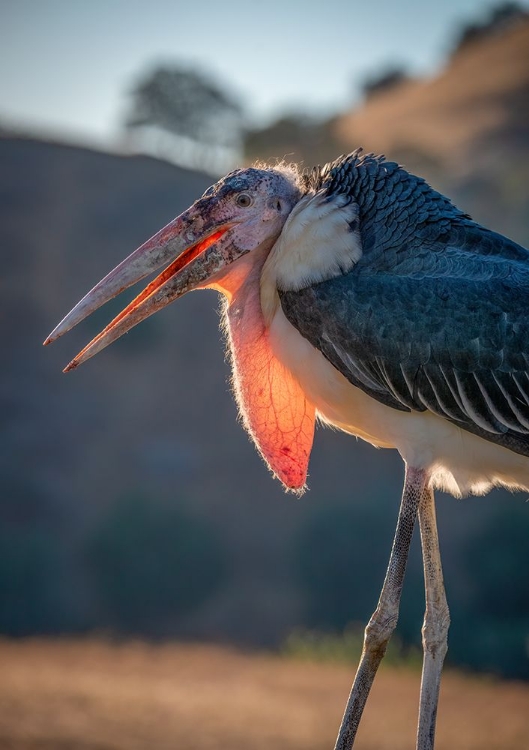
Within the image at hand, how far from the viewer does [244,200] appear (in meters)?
5.00

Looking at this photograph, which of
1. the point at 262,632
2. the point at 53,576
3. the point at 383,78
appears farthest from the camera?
the point at 383,78

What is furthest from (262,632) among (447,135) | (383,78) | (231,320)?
(383,78)

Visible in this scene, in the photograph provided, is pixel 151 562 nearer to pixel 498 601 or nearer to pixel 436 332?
pixel 498 601

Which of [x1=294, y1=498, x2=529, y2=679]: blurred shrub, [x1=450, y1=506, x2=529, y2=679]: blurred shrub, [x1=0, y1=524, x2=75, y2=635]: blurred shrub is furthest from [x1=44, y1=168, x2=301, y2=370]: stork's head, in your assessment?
[x1=0, y1=524, x2=75, y2=635]: blurred shrub

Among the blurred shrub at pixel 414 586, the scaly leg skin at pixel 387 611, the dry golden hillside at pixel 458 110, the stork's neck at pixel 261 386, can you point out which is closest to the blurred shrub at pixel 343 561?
the blurred shrub at pixel 414 586

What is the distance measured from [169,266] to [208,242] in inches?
8.7

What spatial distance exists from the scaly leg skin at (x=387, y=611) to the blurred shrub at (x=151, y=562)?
16108 millimetres

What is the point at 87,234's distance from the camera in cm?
3500

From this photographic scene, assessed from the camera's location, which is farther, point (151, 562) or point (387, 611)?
point (151, 562)

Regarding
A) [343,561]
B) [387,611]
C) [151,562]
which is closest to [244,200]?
[387,611]

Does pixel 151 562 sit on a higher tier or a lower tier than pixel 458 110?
lower

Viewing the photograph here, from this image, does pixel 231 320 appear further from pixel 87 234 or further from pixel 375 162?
pixel 87 234

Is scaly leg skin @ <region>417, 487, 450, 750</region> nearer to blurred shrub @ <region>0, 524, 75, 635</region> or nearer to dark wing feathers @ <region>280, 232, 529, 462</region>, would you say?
dark wing feathers @ <region>280, 232, 529, 462</region>

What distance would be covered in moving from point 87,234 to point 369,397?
3114 centimetres
